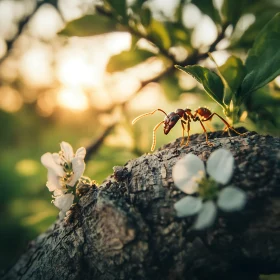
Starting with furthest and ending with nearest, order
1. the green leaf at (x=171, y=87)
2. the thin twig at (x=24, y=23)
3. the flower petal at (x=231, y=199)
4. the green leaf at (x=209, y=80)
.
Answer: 1. the thin twig at (x=24, y=23)
2. the green leaf at (x=171, y=87)
3. the green leaf at (x=209, y=80)
4. the flower petal at (x=231, y=199)

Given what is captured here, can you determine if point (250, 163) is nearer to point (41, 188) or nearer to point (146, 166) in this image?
point (146, 166)

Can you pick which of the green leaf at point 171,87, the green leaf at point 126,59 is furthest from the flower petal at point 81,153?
the green leaf at point 171,87

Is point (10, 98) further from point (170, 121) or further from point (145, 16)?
point (170, 121)

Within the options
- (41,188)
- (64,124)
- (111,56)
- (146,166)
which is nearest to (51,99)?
(64,124)

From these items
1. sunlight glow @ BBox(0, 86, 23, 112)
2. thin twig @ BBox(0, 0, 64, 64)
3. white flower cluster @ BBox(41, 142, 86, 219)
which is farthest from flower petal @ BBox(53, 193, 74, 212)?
sunlight glow @ BBox(0, 86, 23, 112)

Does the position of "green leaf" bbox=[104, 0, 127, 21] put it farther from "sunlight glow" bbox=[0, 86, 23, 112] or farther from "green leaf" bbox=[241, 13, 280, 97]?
"sunlight glow" bbox=[0, 86, 23, 112]

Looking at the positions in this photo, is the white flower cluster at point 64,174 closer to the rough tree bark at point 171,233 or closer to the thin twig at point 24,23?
the rough tree bark at point 171,233
